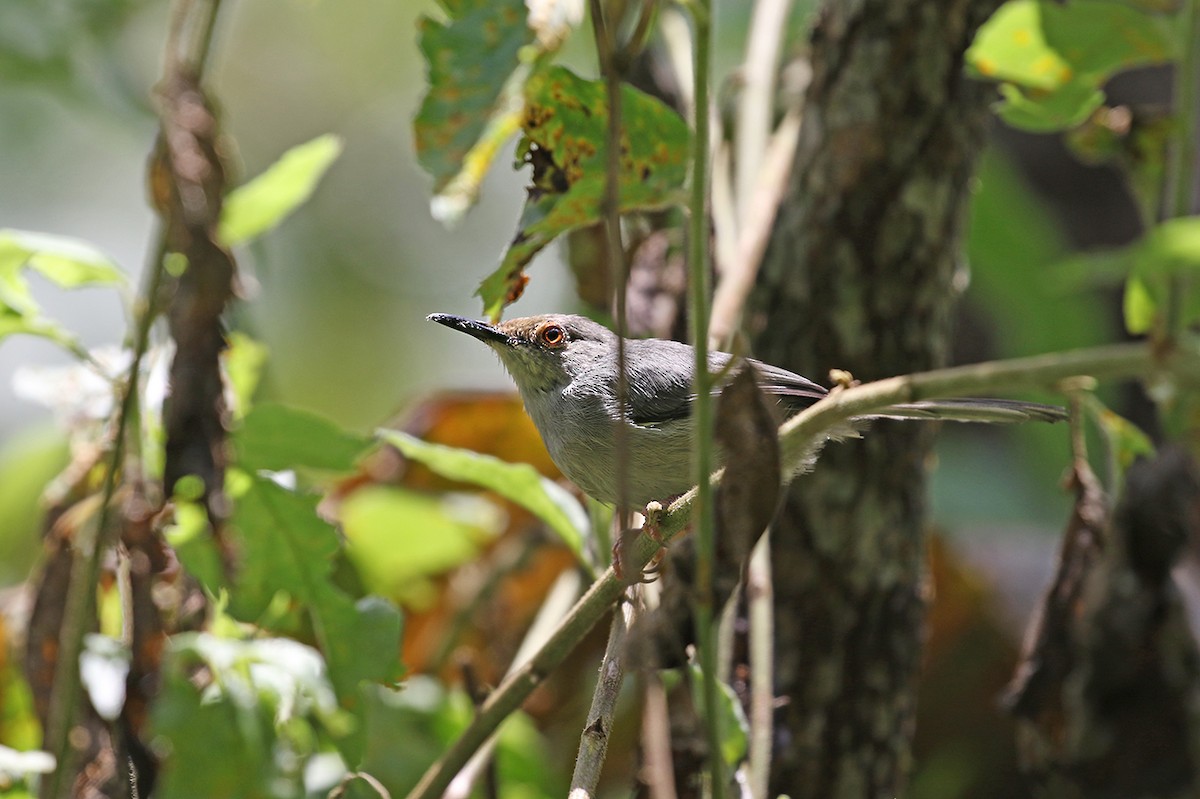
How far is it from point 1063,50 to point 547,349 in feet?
5.39

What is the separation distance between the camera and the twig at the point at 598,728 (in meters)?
1.71

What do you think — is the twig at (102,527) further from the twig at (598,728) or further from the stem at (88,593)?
the twig at (598,728)

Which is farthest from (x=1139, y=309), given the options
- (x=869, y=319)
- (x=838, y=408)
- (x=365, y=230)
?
(x=365, y=230)

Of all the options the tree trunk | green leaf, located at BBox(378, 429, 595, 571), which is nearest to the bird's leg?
green leaf, located at BBox(378, 429, 595, 571)

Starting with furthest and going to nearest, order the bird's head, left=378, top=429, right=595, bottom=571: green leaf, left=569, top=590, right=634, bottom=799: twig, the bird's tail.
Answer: the bird's head, left=378, top=429, right=595, bottom=571: green leaf, the bird's tail, left=569, top=590, right=634, bottom=799: twig

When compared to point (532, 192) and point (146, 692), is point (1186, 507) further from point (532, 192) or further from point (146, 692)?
point (146, 692)

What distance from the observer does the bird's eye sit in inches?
139

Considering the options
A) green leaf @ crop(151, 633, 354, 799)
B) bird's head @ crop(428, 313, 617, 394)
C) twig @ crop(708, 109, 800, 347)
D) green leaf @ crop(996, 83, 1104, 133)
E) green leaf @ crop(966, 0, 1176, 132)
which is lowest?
green leaf @ crop(151, 633, 354, 799)

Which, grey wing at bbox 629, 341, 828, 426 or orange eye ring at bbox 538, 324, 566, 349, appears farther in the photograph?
orange eye ring at bbox 538, 324, 566, 349

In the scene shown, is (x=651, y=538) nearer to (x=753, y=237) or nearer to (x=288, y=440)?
(x=288, y=440)

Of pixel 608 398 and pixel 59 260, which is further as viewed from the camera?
pixel 608 398

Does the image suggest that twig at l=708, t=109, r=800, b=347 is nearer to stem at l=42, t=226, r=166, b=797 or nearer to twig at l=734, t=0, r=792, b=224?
twig at l=734, t=0, r=792, b=224

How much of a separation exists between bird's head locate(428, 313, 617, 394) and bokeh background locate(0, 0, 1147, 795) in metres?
0.73

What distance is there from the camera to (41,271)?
104 inches
